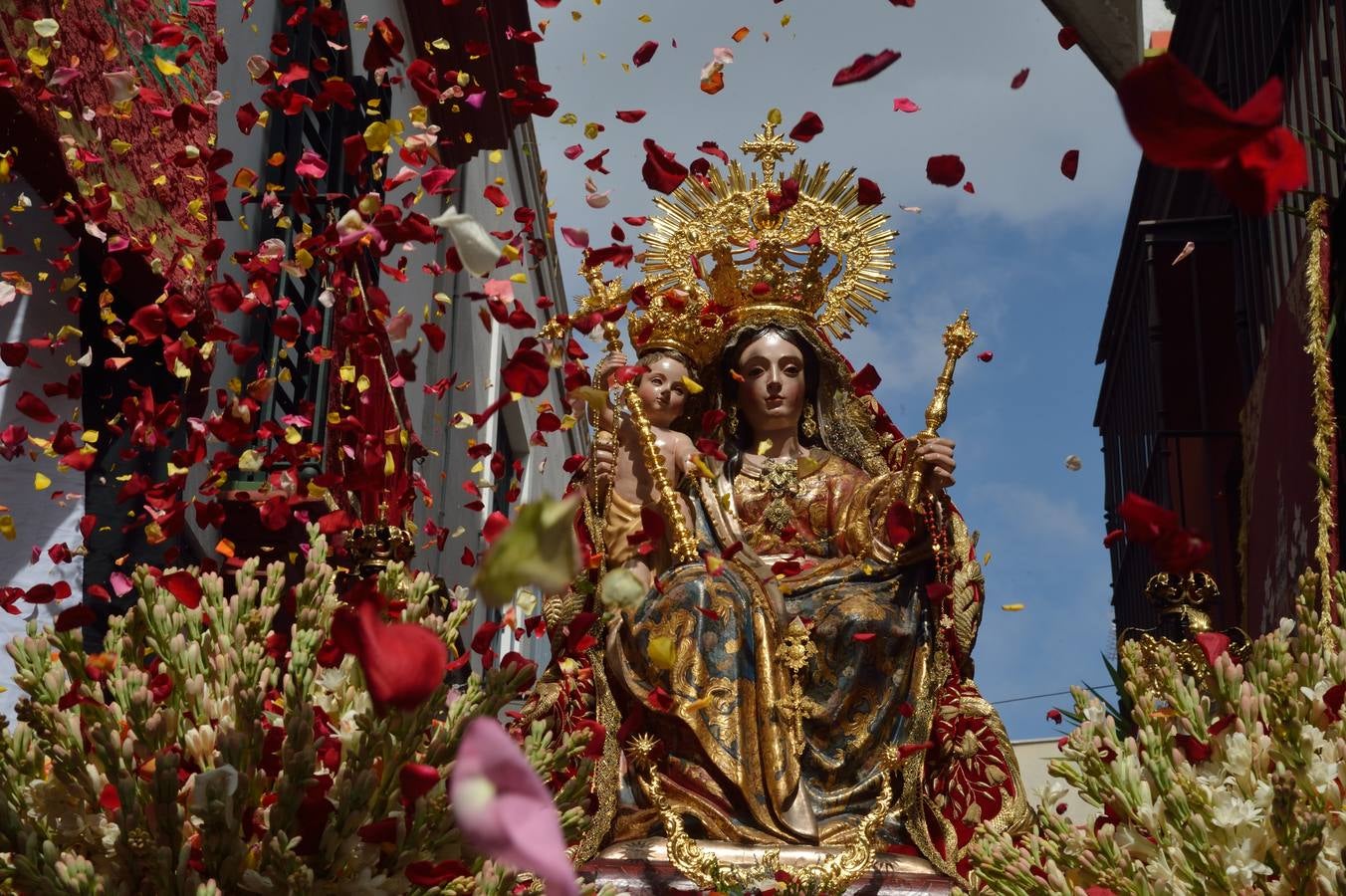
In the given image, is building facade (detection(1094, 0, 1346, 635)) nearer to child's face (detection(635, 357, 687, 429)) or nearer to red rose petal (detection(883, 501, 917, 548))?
red rose petal (detection(883, 501, 917, 548))

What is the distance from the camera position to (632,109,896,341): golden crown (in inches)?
274

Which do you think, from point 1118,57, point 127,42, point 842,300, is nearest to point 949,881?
point 842,300

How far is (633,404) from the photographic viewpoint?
20.0 feet

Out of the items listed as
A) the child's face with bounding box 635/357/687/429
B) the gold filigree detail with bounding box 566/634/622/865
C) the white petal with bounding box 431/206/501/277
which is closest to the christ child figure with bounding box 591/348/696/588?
the child's face with bounding box 635/357/687/429

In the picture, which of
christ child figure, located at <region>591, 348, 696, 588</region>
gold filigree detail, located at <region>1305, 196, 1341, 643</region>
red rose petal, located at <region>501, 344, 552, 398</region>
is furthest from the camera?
christ child figure, located at <region>591, 348, 696, 588</region>

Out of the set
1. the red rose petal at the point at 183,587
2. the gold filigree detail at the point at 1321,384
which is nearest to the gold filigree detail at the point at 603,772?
the red rose petal at the point at 183,587

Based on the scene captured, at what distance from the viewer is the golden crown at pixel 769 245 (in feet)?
22.8

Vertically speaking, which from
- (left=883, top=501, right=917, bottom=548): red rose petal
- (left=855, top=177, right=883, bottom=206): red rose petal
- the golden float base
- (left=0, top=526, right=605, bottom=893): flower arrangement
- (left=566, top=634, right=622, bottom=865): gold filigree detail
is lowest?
the golden float base

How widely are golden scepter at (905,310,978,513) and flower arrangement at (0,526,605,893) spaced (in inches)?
106

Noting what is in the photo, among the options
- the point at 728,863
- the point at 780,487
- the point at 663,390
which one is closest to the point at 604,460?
the point at 663,390

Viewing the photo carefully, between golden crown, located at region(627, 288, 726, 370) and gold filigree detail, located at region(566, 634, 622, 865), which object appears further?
golden crown, located at region(627, 288, 726, 370)

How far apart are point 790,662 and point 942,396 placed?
1.09 metres

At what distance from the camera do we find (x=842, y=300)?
23.2 feet

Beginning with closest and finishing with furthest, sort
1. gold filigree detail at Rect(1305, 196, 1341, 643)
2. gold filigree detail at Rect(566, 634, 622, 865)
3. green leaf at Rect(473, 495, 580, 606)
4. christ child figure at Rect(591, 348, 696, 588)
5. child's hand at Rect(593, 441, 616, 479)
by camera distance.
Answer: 1. green leaf at Rect(473, 495, 580, 606)
2. gold filigree detail at Rect(566, 634, 622, 865)
3. gold filigree detail at Rect(1305, 196, 1341, 643)
4. christ child figure at Rect(591, 348, 696, 588)
5. child's hand at Rect(593, 441, 616, 479)
